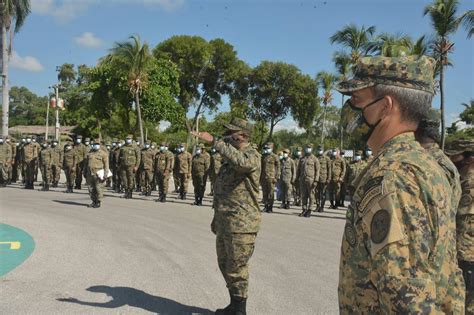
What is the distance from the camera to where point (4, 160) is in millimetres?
17969

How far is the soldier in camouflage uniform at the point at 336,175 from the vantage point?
15.3m

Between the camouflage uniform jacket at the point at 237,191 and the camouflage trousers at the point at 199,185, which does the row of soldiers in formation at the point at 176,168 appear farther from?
the camouflage uniform jacket at the point at 237,191

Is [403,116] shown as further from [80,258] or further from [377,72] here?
[80,258]

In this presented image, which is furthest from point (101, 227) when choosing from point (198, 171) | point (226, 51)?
point (226, 51)

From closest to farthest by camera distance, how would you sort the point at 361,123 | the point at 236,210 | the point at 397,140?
the point at 397,140, the point at 361,123, the point at 236,210

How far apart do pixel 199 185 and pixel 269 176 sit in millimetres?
2482

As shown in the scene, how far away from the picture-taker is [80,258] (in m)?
6.84

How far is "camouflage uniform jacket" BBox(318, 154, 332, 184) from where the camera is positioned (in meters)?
14.4

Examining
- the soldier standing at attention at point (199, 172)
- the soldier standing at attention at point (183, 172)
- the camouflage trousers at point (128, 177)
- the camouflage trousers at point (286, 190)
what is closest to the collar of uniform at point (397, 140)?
the soldier standing at attention at point (199, 172)

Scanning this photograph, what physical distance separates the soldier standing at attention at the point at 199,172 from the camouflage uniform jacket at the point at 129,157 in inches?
81.2

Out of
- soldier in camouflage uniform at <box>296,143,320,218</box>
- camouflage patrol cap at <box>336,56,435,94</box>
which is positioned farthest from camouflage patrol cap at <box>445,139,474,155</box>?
soldier in camouflage uniform at <box>296,143,320,218</box>

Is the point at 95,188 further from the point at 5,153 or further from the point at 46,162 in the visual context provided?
the point at 5,153

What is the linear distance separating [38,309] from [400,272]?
421cm

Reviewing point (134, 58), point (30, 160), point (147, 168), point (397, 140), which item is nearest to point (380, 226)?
point (397, 140)
